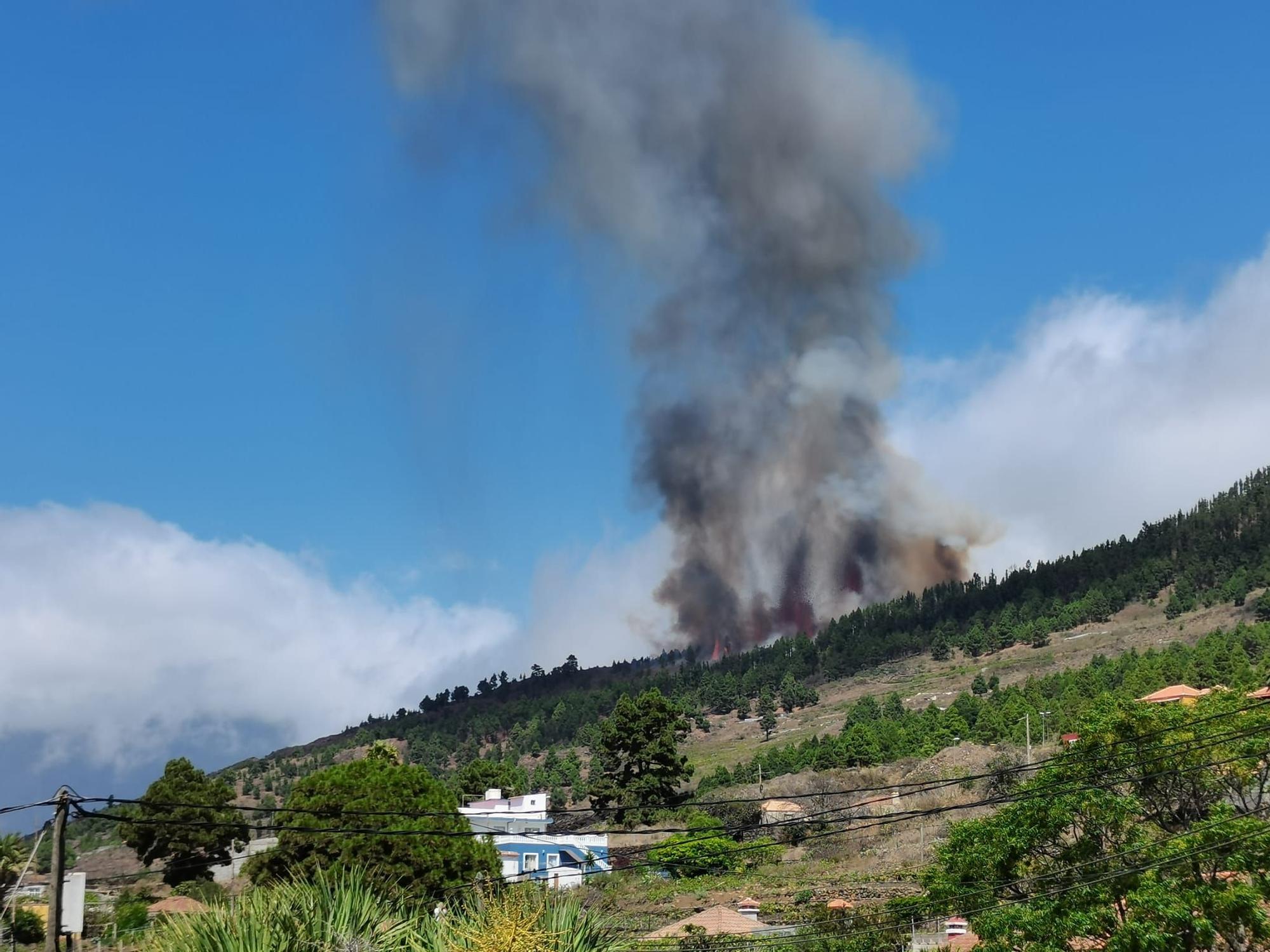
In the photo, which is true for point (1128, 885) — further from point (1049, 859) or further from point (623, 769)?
point (623, 769)

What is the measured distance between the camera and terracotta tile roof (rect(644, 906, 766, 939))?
189 feet

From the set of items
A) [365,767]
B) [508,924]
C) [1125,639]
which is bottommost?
[508,924]

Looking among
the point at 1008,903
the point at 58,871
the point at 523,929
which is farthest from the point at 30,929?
the point at 1008,903

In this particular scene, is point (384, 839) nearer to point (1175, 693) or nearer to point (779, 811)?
point (779, 811)

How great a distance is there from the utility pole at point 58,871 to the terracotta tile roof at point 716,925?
39.0m

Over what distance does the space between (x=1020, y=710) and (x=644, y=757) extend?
42.6m

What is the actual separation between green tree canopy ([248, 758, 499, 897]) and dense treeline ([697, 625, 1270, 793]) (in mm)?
61902

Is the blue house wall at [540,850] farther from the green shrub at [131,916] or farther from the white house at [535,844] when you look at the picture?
the green shrub at [131,916]

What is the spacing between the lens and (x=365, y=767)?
63062mm

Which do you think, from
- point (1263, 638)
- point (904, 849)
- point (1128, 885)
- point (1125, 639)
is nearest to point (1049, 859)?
point (1128, 885)

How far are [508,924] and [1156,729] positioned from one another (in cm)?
2998

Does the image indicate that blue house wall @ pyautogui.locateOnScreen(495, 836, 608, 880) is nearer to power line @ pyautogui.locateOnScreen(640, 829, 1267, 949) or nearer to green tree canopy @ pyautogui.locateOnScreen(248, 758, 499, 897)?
green tree canopy @ pyautogui.locateOnScreen(248, 758, 499, 897)

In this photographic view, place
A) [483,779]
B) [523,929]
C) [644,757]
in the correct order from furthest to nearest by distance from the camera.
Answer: [483,779], [644,757], [523,929]

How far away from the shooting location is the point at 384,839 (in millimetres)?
55844
